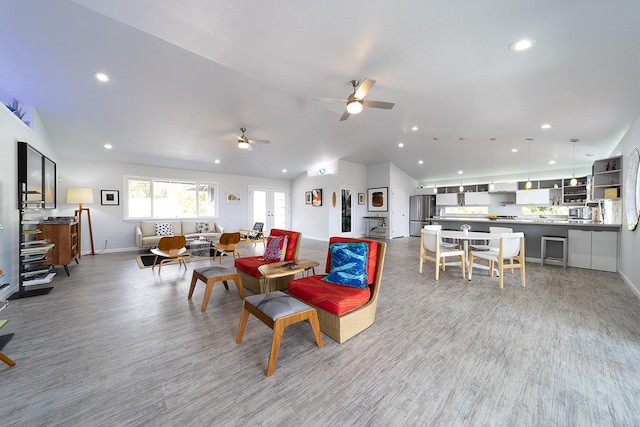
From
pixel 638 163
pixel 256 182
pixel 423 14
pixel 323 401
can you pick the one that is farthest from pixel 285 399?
pixel 256 182

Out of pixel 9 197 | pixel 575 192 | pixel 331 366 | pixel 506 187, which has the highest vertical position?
pixel 506 187

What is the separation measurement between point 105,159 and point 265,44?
6371mm

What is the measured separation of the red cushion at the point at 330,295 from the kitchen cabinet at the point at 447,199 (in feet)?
29.0

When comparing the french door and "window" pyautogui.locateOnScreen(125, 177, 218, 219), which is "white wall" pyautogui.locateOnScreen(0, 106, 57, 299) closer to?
"window" pyautogui.locateOnScreen(125, 177, 218, 219)

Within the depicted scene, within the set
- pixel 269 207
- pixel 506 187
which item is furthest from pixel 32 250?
pixel 506 187

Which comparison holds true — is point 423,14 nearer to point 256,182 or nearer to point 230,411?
point 230,411

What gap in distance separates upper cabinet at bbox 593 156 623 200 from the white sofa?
29.0ft

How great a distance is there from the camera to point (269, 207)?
9797mm

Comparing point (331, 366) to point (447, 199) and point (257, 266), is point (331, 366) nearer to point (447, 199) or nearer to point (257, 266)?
point (257, 266)

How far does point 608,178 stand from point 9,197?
964 cm

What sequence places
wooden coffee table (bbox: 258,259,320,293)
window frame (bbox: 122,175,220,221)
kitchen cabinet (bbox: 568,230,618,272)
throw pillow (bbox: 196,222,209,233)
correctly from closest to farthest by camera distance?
wooden coffee table (bbox: 258,259,320,293) → kitchen cabinet (bbox: 568,230,618,272) → window frame (bbox: 122,175,220,221) → throw pillow (bbox: 196,222,209,233)

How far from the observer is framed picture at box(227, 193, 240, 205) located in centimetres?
882

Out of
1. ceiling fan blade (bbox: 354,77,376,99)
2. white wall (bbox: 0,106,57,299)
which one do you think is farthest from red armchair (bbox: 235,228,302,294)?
white wall (bbox: 0,106,57,299)

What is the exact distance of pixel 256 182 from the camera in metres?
9.41
